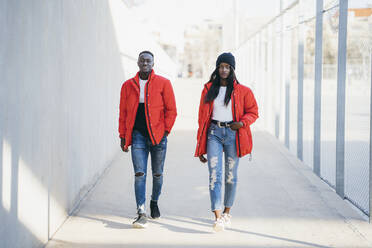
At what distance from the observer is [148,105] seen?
5.45 meters

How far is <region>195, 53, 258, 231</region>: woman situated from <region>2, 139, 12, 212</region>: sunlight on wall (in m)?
2.08

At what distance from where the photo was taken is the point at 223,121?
536 centimetres

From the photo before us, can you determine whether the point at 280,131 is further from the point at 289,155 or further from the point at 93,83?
the point at 93,83

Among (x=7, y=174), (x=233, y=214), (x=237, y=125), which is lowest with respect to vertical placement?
(x=233, y=214)

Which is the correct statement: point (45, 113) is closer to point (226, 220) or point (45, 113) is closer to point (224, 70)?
point (224, 70)

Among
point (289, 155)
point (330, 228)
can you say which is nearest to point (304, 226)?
point (330, 228)

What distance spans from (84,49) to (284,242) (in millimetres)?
3560

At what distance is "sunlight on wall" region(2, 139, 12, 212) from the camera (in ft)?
12.2

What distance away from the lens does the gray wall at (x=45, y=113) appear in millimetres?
3801

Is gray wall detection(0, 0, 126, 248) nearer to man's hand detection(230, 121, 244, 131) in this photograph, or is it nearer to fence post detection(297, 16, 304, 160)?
man's hand detection(230, 121, 244, 131)

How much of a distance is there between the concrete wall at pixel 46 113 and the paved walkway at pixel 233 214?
30 centimetres

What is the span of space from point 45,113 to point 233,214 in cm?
237

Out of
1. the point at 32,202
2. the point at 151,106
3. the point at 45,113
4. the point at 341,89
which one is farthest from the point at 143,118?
the point at 341,89

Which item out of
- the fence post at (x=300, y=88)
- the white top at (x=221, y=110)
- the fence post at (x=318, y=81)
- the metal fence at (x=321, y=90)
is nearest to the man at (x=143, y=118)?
the white top at (x=221, y=110)
